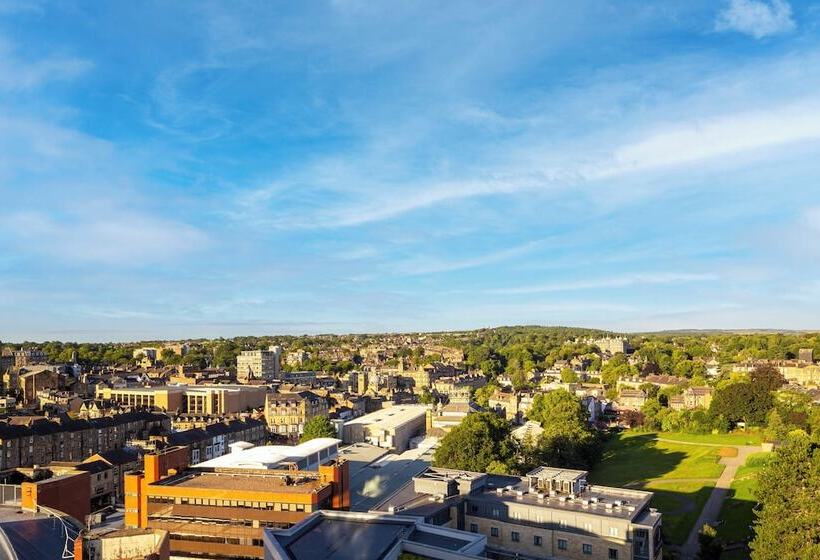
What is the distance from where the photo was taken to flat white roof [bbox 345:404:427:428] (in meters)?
89.4

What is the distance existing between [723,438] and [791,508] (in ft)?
179

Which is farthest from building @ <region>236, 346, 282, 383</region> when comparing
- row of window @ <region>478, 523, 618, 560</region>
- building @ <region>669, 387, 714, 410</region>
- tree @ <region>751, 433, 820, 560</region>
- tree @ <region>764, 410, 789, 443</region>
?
tree @ <region>751, 433, 820, 560</region>

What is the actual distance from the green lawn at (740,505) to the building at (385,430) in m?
38.9

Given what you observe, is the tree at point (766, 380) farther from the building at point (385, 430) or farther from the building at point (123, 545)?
the building at point (123, 545)

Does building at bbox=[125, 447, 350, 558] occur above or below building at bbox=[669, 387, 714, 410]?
above

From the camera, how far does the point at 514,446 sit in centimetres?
6331

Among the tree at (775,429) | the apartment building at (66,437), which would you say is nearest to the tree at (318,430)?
the apartment building at (66,437)

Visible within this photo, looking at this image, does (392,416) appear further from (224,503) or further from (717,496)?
(224,503)

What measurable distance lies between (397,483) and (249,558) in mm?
25159

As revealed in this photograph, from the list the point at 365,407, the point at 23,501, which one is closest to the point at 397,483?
the point at 23,501

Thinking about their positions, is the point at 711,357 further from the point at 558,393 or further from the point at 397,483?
the point at 397,483

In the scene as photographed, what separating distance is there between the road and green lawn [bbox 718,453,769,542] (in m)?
26.8

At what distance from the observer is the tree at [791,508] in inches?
1387

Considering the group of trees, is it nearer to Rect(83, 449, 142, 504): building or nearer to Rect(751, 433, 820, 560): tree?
Rect(751, 433, 820, 560): tree
